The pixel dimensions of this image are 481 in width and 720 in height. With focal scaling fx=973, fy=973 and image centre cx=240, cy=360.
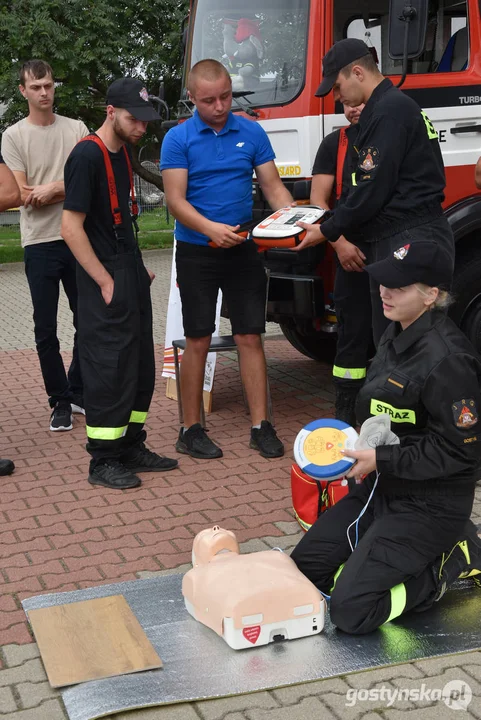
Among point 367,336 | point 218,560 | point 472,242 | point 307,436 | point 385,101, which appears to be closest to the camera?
point 218,560

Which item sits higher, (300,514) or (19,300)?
(300,514)

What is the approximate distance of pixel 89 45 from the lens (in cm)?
1521

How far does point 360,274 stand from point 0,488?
2259 mm

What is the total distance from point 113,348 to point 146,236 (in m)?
14.5

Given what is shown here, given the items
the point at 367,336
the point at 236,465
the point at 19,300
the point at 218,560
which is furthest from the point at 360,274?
the point at 19,300

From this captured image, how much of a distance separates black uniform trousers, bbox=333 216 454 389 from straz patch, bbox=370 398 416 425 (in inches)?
55.4

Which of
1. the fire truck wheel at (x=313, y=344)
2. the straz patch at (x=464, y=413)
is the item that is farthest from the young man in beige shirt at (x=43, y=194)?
the straz patch at (x=464, y=413)

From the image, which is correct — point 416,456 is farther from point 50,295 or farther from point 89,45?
point 89,45

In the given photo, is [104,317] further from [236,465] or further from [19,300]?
[19,300]

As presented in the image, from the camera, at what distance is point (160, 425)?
6.28 metres

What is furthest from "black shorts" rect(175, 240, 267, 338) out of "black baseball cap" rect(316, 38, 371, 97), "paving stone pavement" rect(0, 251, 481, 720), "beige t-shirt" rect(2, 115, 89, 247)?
"black baseball cap" rect(316, 38, 371, 97)

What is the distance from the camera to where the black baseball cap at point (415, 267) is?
3426mm

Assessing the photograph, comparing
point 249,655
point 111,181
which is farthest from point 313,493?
point 111,181

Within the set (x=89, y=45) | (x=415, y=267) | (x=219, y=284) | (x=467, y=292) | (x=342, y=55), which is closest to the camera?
(x=415, y=267)
